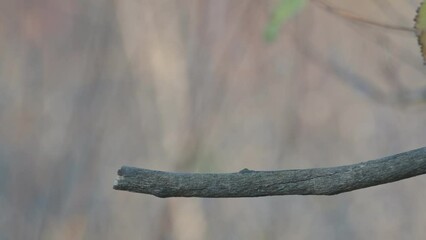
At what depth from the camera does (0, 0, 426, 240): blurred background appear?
134cm

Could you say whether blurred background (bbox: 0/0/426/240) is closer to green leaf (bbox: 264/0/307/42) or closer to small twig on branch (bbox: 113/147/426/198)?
green leaf (bbox: 264/0/307/42)

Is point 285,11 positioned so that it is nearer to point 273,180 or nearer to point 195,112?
point 273,180

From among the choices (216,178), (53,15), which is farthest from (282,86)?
(216,178)

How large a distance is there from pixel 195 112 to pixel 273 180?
41.0 inches

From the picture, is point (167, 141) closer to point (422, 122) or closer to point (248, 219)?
point (248, 219)

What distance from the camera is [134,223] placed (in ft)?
4.60

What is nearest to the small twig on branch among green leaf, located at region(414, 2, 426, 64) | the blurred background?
green leaf, located at region(414, 2, 426, 64)

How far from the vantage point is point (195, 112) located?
1.33 meters

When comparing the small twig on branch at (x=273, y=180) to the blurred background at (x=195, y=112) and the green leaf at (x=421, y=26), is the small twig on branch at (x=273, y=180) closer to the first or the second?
the green leaf at (x=421, y=26)

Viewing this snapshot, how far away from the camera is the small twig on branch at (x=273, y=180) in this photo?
11.1 inches

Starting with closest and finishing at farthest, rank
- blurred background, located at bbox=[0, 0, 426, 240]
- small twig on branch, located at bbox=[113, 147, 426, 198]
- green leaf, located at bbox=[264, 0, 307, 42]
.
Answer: small twig on branch, located at bbox=[113, 147, 426, 198] → green leaf, located at bbox=[264, 0, 307, 42] → blurred background, located at bbox=[0, 0, 426, 240]

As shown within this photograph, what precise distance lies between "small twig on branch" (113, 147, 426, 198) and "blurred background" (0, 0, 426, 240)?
0.97 m

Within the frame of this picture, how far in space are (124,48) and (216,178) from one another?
1.12m

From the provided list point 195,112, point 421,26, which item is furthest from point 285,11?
point 195,112
